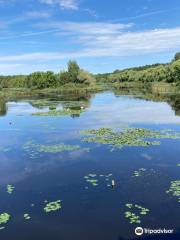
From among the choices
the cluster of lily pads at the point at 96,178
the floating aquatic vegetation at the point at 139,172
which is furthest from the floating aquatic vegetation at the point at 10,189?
the floating aquatic vegetation at the point at 139,172

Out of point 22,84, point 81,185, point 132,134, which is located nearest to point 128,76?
point 22,84

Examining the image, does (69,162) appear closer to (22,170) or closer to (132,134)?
(22,170)

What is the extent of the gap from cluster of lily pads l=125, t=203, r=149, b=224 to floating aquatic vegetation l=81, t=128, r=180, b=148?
1086 cm

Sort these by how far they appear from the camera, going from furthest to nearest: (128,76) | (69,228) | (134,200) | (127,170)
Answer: (128,76), (127,170), (134,200), (69,228)

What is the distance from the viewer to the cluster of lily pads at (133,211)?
13.6m

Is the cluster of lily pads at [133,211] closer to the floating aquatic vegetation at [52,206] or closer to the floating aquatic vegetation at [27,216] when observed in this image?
the floating aquatic vegetation at [52,206]

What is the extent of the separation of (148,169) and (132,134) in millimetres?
9758

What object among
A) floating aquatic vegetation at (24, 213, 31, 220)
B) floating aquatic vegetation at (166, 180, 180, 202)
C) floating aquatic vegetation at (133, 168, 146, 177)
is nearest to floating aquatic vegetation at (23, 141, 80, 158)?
floating aquatic vegetation at (133, 168, 146, 177)

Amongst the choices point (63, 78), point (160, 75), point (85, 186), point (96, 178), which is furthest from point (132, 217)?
point (63, 78)

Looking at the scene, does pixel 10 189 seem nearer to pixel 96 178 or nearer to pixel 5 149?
pixel 96 178

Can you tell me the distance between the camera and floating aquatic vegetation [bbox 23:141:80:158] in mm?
24972

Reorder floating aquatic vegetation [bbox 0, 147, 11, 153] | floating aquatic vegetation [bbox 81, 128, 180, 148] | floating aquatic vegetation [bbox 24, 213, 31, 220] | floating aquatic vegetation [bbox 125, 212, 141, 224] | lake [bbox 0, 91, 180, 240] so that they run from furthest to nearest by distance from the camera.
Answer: floating aquatic vegetation [bbox 81, 128, 180, 148]
floating aquatic vegetation [bbox 0, 147, 11, 153]
floating aquatic vegetation [bbox 24, 213, 31, 220]
floating aquatic vegetation [bbox 125, 212, 141, 224]
lake [bbox 0, 91, 180, 240]

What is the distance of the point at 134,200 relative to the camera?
1551cm

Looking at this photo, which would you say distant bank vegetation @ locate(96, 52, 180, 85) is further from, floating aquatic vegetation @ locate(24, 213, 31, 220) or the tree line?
floating aquatic vegetation @ locate(24, 213, 31, 220)
